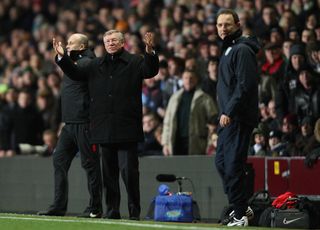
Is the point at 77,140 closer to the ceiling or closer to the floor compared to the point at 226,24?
closer to the floor

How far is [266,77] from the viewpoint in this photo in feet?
55.0

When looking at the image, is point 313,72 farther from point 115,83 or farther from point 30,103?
point 30,103

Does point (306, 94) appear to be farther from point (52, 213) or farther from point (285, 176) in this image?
point (52, 213)

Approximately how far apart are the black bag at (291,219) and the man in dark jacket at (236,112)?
2.88ft

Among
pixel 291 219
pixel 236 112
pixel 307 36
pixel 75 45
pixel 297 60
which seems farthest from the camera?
pixel 307 36

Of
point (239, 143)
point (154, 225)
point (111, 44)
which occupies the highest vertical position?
point (111, 44)

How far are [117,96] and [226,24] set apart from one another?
70.9 inches

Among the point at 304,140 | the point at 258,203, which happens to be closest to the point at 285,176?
the point at 304,140

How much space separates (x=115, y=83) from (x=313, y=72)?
398 cm

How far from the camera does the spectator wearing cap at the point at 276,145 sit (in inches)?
600

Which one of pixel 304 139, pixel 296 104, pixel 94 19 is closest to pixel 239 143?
pixel 304 139

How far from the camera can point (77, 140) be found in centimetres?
1390

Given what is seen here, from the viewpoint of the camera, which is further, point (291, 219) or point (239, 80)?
point (291, 219)

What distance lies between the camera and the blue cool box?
1417 centimetres
